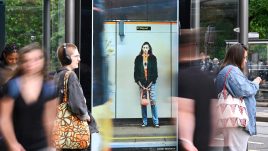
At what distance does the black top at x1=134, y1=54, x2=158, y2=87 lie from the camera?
24.3 ft

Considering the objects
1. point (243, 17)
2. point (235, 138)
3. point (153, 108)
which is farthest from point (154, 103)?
point (243, 17)

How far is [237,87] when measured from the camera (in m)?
6.09

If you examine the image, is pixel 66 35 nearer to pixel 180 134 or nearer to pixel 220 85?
pixel 220 85

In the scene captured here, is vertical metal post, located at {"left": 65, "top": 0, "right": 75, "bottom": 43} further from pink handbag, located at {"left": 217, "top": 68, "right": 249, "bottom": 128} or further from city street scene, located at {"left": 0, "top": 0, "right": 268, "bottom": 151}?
pink handbag, located at {"left": 217, "top": 68, "right": 249, "bottom": 128}

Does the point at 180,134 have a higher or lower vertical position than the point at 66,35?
lower

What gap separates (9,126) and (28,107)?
18cm

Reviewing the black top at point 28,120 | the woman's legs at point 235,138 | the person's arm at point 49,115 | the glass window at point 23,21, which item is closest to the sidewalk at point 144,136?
the woman's legs at point 235,138

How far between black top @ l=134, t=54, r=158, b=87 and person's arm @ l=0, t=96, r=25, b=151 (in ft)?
11.0

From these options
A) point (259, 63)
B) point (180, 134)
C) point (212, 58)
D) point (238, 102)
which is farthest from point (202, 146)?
point (259, 63)

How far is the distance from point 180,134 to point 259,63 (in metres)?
19.6

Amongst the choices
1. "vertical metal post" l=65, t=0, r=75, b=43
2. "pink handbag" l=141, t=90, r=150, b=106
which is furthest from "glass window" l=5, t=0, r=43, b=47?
"pink handbag" l=141, t=90, r=150, b=106

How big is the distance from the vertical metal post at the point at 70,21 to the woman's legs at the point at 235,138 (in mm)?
2154

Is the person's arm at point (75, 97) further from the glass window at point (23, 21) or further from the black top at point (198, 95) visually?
the glass window at point (23, 21)

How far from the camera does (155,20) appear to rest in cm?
730
